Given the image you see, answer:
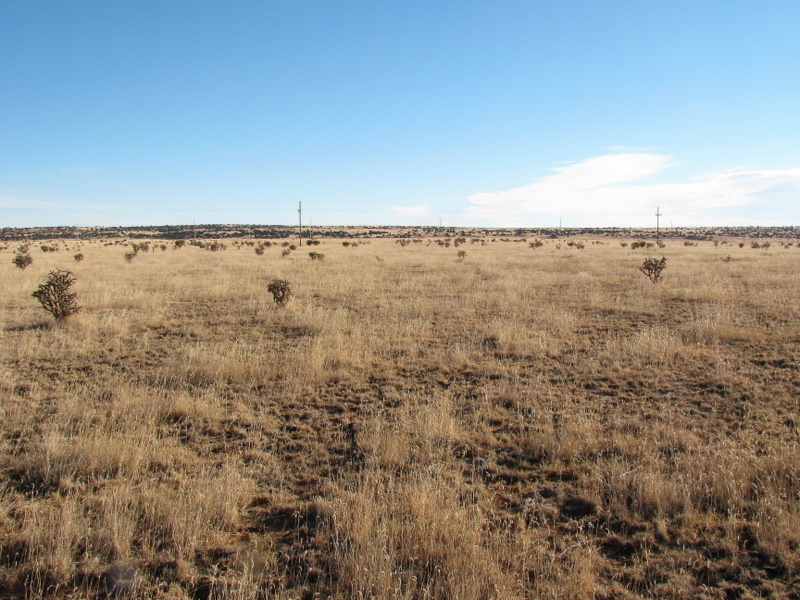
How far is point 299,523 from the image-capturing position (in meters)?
3.80

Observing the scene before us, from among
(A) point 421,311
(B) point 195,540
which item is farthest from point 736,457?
(A) point 421,311

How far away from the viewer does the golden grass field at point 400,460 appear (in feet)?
10.4

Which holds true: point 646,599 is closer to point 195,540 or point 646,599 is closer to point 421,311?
point 195,540

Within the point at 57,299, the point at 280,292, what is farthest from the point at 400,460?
the point at 57,299

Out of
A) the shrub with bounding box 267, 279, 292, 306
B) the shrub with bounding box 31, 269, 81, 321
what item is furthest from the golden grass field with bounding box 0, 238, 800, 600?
the shrub with bounding box 267, 279, 292, 306

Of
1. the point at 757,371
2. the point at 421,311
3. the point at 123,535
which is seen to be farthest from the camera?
the point at 421,311

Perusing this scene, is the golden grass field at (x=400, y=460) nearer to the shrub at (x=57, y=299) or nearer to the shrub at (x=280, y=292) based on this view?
the shrub at (x=57, y=299)

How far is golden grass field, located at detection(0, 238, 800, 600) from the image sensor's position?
3176 mm

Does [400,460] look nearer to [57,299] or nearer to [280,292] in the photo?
[280,292]

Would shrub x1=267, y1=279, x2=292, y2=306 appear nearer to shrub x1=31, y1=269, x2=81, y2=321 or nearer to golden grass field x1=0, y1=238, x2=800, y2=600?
golden grass field x1=0, y1=238, x2=800, y2=600

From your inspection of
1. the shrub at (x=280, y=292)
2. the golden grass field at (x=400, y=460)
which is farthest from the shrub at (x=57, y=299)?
the shrub at (x=280, y=292)

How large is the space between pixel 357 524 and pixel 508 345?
19.9ft

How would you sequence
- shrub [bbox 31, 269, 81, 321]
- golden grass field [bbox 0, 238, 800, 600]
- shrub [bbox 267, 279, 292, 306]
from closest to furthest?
1. golden grass field [bbox 0, 238, 800, 600]
2. shrub [bbox 31, 269, 81, 321]
3. shrub [bbox 267, 279, 292, 306]

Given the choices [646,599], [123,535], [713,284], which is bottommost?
[646,599]
